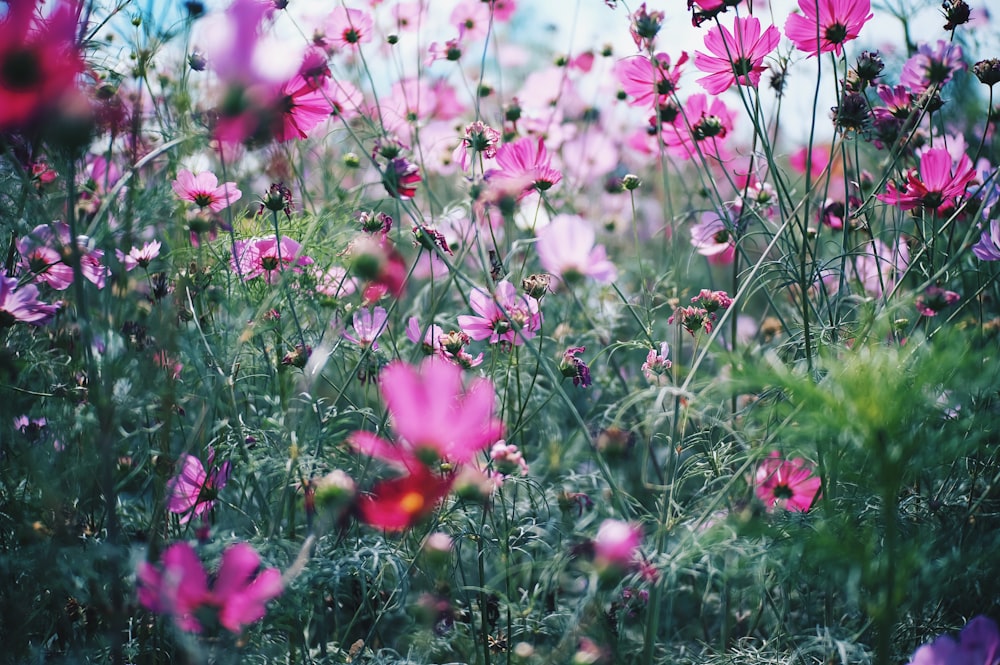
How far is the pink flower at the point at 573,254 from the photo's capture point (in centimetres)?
71

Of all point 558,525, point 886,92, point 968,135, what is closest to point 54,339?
point 558,525

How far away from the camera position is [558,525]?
2.96 ft

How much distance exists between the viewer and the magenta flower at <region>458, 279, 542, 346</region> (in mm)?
835

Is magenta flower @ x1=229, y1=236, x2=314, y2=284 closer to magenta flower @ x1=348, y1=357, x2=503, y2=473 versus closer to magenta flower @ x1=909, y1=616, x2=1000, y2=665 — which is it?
magenta flower @ x1=348, y1=357, x2=503, y2=473

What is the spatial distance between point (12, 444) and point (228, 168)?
0.50 metres

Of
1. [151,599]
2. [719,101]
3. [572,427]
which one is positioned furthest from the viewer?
[572,427]

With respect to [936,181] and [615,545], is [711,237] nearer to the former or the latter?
[936,181]

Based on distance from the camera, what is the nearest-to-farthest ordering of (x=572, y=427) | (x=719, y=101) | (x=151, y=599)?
(x=151, y=599), (x=719, y=101), (x=572, y=427)

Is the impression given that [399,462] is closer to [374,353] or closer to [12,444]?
[374,353]

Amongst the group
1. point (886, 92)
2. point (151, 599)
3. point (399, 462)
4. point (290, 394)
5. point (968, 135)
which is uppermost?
point (968, 135)

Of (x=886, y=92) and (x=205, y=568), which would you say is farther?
(x=886, y=92)

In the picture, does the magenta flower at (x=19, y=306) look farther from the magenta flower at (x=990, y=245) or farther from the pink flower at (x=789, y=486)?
the magenta flower at (x=990, y=245)

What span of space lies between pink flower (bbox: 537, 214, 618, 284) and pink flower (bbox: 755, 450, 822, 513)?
33 cm

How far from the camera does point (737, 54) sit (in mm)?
840
